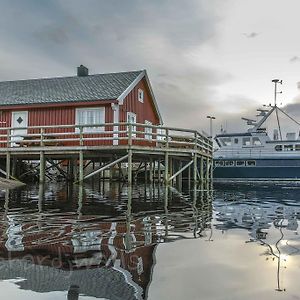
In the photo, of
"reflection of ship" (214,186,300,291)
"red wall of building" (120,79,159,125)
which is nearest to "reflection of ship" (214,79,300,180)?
"red wall of building" (120,79,159,125)

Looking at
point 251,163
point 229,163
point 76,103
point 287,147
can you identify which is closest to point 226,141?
point 229,163

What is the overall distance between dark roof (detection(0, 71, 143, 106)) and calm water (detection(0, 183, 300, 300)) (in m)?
13.2

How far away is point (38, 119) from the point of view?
21.8 meters

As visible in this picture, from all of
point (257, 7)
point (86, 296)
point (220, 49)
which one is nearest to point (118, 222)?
point (86, 296)

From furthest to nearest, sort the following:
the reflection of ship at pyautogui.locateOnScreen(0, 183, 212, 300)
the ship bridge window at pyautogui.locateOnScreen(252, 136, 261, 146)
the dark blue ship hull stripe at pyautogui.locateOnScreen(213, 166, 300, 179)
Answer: the ship bridge window at pyautogui.locateOnScreen(252, 136, 261, 146) → the dark blue ship hull stripe at pyautogui.locateOnScreen(213, 166, 300, 179) → the reflection of ship at pyautogui.locateOnScreen(0, 183, 212, 300)

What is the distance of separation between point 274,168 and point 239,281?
89.3 feet

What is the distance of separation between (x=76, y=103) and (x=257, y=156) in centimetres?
1601

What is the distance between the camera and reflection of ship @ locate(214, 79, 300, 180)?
29938mm

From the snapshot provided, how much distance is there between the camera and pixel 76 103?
20.9 meters

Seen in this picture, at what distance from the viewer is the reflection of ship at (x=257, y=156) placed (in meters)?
29.9

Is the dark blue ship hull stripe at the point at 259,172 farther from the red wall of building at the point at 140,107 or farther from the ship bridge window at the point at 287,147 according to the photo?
the red wall of building at the point at 140,107

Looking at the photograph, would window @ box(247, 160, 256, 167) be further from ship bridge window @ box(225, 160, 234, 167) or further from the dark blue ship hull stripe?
ship bridge window @ box(225, 160, 234, 167)

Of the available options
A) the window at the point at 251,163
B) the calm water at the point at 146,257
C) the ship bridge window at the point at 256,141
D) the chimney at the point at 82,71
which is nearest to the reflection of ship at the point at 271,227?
the calm water at the point at 146,257

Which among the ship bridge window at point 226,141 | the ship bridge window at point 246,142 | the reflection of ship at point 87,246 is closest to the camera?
the reflection of ship at point 87,246
